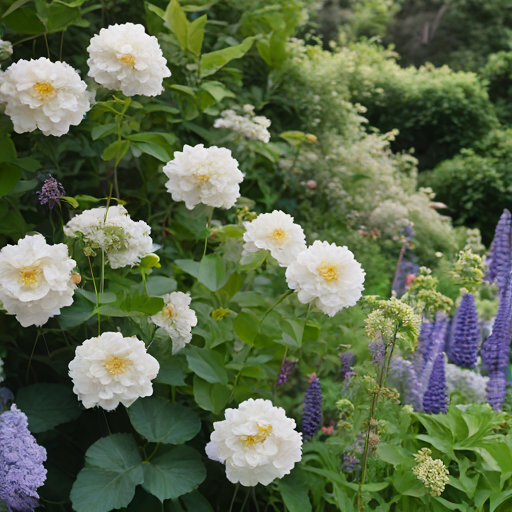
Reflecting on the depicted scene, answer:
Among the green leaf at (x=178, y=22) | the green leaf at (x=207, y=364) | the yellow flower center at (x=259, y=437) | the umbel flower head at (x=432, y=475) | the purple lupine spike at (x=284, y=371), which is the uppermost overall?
the green leaf at (x=178, y=22)

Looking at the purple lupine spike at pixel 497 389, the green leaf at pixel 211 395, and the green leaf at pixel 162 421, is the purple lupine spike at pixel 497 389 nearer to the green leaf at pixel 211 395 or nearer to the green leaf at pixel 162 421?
the green leaf at pixel 211 395

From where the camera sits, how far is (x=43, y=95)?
5.09ft

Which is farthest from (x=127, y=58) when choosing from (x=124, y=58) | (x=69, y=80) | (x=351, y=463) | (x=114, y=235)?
(x=351, y=463)

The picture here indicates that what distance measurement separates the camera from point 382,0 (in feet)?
45.9

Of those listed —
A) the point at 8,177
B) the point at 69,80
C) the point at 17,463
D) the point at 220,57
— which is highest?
the point at 69,80

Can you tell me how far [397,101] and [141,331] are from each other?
26.3 feet

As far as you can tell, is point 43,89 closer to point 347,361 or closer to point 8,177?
point 8,177

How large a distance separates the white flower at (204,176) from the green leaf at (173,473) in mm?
722

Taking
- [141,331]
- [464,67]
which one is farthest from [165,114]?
[464,67]

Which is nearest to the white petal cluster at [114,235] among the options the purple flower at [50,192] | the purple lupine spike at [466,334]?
the purple flower at [50,192]

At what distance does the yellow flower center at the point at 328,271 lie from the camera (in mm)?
1418

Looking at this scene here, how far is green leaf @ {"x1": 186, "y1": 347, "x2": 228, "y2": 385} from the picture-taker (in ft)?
5.57

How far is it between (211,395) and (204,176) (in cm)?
66

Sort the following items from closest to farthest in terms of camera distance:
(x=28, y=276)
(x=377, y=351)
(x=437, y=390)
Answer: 1. (x=28, y=276)
2. (x=377, y=351)
3. (x=437, y=390)
